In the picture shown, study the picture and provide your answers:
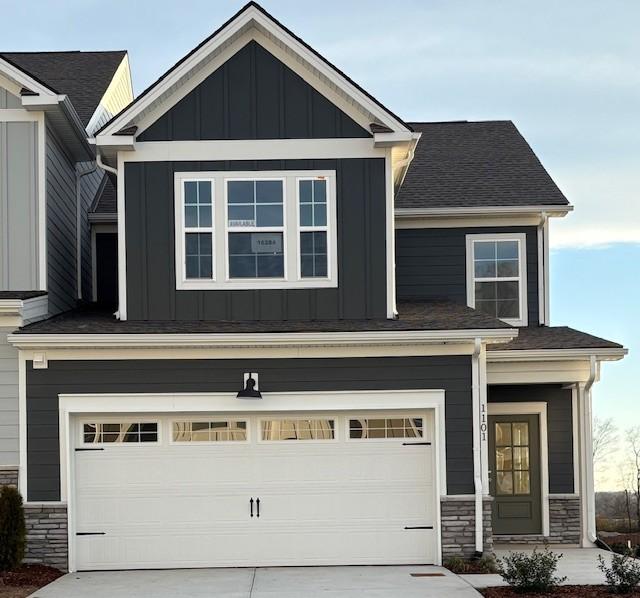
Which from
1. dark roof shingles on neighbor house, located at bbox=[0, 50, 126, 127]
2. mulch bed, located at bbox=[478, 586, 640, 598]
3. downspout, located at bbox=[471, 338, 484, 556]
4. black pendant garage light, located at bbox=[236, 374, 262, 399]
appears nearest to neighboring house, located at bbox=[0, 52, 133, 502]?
dark roof shingles on neighbor house, located at bbox=[0, 50, 126, 127]

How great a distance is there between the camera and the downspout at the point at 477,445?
44.7 ft

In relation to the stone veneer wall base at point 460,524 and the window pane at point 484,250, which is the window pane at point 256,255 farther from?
the window pane at point 484,250

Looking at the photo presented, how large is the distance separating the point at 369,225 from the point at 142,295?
3312 millimetres

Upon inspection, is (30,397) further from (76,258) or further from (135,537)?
(76,258)

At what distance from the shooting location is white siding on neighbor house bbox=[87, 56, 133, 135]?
61.0 ft

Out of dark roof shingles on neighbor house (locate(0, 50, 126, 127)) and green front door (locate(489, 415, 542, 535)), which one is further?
dark roof shingles on neighbor house (locate(0, 50, 126, 127))

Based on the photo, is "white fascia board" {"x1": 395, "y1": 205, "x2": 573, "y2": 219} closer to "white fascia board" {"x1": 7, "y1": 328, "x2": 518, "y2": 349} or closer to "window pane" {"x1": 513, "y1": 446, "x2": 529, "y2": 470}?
"window pane" {"x1": 513, "y1": 446, "x2": 529, "y2": 470}

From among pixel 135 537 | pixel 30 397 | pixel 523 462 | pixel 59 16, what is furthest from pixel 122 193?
pixel 59 16

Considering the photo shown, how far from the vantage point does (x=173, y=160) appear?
1462cm

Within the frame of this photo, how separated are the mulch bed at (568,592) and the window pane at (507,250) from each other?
7396 mm

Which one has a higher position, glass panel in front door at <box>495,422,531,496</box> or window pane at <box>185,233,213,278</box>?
window pane at <box>185,233,213,278</box>

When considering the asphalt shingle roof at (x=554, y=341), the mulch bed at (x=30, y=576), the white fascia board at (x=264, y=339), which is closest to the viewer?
the mulch bed at (x=30, y=576)

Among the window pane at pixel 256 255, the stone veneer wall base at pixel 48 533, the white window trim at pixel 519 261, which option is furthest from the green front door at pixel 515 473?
the stone veneer wall base at pixel 48 533

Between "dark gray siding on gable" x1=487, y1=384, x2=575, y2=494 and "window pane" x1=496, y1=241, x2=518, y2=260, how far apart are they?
236cm
